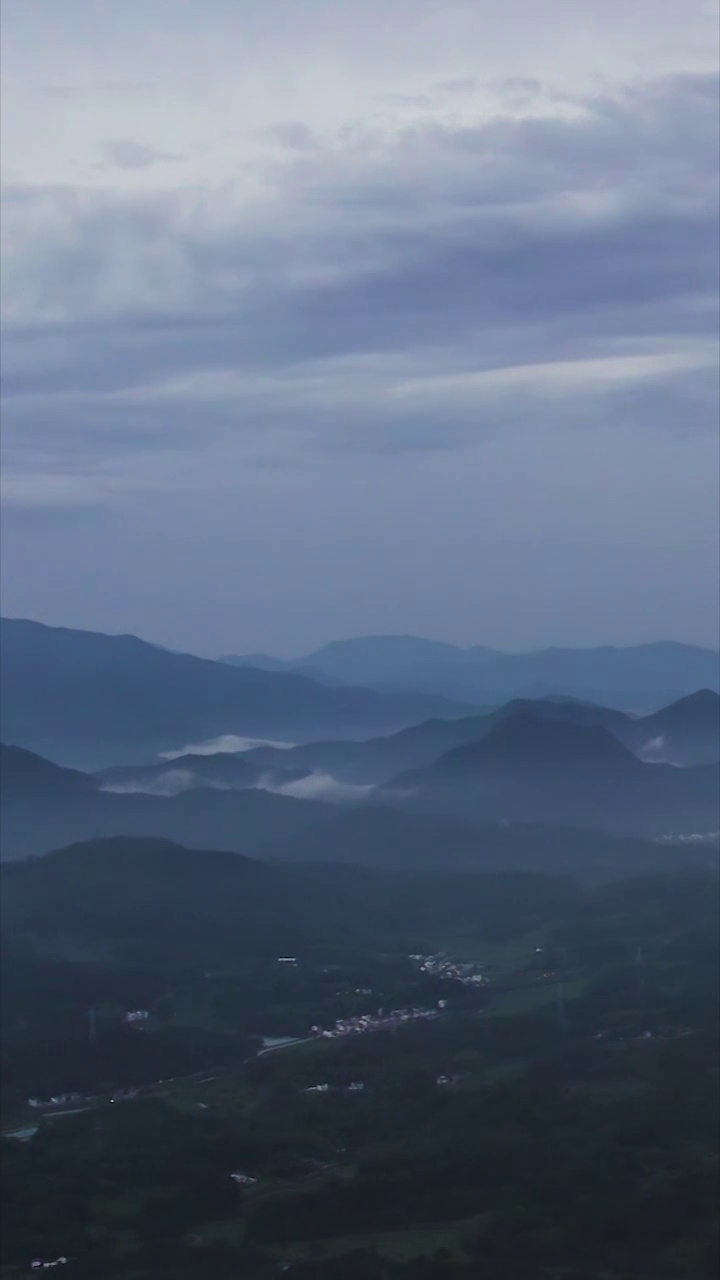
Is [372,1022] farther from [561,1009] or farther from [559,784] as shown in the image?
[559,784]

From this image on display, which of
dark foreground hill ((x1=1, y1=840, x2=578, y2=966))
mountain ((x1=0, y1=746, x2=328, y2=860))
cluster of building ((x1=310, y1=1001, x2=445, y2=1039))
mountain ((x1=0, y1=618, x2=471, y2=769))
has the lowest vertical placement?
cluster of building ((x1=310, y1=1001, x2=445, y2=1039))

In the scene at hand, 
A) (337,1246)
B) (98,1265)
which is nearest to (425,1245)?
(337,1246)

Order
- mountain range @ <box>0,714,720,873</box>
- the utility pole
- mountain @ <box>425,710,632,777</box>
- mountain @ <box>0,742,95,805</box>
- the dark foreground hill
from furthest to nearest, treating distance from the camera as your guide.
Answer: mountain @ <box>425,710,632,777</box>
mountain @ <box>0,742,95,805</box>
mountain range @ <box>0,714,720,873</box>
the dark foreground hill
the utility pole

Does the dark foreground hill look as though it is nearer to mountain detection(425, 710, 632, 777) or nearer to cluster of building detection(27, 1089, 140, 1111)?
cluster of building detection(27, 1089, 140, 1111)

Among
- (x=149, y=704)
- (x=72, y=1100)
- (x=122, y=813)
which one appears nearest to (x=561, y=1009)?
(x=72, y=1100)

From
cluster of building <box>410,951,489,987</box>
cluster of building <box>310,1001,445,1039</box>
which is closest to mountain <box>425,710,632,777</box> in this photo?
cluster of building <box>410,951,489,987</box>

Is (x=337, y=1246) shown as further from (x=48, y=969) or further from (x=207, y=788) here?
(x=207, y=788)

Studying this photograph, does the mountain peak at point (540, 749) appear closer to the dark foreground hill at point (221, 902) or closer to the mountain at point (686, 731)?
the mountain at point (686, 731)
